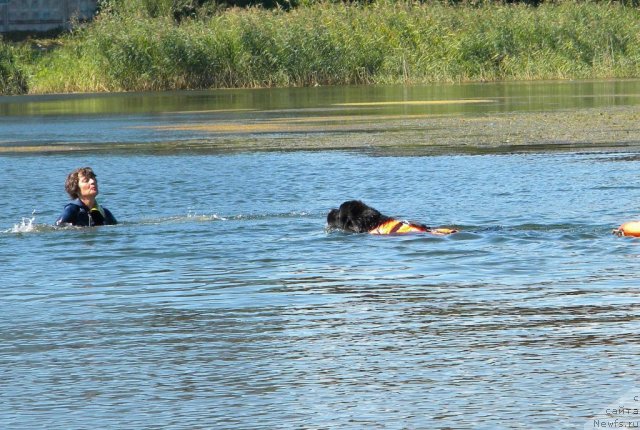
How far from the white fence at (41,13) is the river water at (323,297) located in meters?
47.3

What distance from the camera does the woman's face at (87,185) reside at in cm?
1307

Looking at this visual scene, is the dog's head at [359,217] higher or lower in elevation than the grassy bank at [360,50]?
lower

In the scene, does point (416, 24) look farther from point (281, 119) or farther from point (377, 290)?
point (377, 290)

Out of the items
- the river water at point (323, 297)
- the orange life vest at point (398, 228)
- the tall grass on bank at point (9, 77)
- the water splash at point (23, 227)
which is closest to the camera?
the river water at point (323, 297)

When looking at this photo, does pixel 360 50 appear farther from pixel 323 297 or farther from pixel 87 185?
pixel 323 297

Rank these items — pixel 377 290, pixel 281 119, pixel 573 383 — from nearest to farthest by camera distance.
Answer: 1. pixel 573 383
2. pixel 377 290
3. pixel 281 119

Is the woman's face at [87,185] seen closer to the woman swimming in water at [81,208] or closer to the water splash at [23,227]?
the woman swimming in water at [81,208]

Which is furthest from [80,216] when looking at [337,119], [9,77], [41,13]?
[41,13]

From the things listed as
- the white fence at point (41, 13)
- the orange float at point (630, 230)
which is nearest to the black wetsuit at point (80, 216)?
the orange float at point (630, 230)

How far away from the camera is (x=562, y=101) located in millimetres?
32312

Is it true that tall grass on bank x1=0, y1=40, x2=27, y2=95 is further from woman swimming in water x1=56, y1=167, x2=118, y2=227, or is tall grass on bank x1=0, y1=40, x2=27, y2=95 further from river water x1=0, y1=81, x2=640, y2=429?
woman swimming in water x1=56, y1=167, x2=118, y2=227

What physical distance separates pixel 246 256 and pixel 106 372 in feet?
14.7

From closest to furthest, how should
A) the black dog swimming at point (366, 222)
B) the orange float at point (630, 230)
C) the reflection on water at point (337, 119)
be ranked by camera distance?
the orange float at point (630, 230) < the black dog swimming at point (366, 222) < the reflection on water at point (337, 119)

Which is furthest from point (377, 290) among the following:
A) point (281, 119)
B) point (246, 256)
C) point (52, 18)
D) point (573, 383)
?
point (52, 18)
